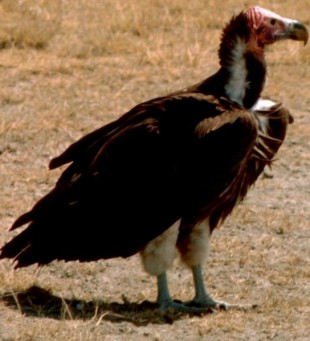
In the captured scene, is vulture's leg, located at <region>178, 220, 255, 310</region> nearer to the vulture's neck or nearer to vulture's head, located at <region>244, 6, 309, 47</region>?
the vulture's neck

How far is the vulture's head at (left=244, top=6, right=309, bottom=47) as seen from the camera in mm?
6707

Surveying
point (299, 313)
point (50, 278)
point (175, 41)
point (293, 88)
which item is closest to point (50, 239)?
point (50, 278)

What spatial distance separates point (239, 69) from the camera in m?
6.50

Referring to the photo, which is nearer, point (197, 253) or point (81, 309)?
point (81, 309)

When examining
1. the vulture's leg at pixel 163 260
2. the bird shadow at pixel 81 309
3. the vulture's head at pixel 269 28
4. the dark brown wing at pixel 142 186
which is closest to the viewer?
the bird shadow at pixel 81 309

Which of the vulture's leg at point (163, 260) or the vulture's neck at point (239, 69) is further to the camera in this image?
the vulture's neck at point (239, 69)

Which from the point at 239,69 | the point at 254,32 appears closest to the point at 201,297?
the point at 239,69

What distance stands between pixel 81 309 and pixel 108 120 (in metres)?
3.88

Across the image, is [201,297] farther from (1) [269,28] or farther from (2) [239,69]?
(1) [269,28]

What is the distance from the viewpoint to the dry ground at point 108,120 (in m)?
6.04

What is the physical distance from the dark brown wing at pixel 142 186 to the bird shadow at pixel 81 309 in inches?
7.7

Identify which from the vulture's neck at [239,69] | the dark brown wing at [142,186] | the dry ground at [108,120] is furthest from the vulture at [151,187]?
the dry ground at [108,120]

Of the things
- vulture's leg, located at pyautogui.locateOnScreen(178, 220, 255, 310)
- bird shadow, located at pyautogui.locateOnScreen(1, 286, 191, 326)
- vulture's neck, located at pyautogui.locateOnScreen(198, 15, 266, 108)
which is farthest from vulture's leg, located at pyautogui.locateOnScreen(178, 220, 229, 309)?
vulture's neck, located at pyautogui.locateOnScreen(198, 15, 266, 108)

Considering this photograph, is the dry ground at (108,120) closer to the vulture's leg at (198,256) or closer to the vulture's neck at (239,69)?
the vulture's leg at (198,256)
